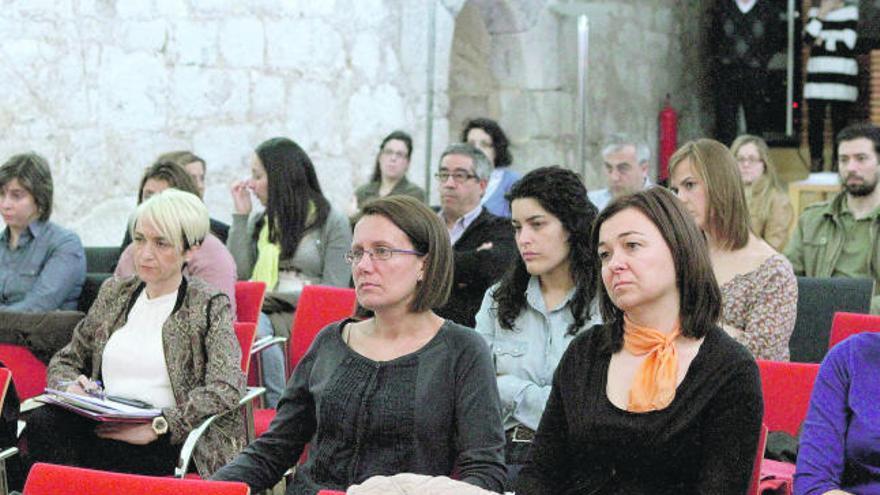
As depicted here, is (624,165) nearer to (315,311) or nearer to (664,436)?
(315,311)

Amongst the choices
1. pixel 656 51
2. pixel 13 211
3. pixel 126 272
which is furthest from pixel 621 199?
pixel 656 51

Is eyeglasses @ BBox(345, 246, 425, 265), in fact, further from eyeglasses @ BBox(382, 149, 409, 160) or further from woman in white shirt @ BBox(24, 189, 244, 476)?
eyeglasses @ BBox(382, 149, 409, 160)

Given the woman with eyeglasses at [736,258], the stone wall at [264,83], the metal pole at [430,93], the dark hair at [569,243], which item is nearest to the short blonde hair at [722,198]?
the woman with eyeglasses at [736,258]

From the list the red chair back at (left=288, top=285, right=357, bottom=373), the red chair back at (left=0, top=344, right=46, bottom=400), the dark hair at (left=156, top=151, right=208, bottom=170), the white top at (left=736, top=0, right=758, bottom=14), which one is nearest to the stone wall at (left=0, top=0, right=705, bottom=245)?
the dark hair at (left=156, top=151, right=208, bottom=170)

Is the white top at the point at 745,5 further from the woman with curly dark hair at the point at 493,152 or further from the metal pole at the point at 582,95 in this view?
the woman with curly dark hair at the point at 493,152

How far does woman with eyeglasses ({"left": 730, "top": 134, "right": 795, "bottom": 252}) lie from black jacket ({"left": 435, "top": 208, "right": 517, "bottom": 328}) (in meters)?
1.67

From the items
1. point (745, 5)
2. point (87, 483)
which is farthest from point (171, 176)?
point (745, 5)

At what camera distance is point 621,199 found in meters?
3.07

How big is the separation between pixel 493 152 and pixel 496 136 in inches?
3.5

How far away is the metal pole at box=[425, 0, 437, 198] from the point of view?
8977mm

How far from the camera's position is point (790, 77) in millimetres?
11016

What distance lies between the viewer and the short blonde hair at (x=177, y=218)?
4.38m

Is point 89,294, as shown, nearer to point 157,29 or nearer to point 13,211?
point 13,211

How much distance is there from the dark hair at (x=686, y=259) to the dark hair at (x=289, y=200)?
341cm
